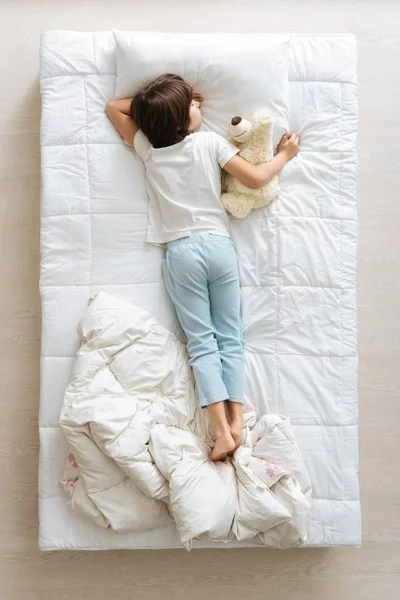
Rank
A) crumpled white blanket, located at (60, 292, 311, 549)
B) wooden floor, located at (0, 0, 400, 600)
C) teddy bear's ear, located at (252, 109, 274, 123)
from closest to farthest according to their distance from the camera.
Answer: crumpled white blanket, located at (60, 292, 311, 549)
teddy bear's ear, located at (252, 109, 274, 123)
wooden floor, located at (0, 0, 400, 600)

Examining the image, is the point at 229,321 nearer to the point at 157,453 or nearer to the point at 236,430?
the point at 236,430

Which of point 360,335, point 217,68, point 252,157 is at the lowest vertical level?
point 360,335

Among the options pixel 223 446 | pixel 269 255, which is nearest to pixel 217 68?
pixel 269 255

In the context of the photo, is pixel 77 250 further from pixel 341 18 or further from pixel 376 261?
pixel 341 18

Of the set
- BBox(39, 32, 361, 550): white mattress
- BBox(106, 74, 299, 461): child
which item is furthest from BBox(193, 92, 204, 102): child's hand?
BBox(39, 32, 361, 550): white mattress

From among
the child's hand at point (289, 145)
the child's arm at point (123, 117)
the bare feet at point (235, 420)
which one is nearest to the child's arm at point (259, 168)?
the child's hand at point (289, 145)

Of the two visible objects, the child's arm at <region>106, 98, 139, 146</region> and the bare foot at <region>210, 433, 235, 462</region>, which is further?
the child's arm at <region>106, 98, 139, 146</region>

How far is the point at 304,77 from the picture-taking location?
1.64 meters

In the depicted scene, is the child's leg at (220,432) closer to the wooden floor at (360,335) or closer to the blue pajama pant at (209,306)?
the blue pajama pant at (209,306)

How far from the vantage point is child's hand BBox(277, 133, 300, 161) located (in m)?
1.60

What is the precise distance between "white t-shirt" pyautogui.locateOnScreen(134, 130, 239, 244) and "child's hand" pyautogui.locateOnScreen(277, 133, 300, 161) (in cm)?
13

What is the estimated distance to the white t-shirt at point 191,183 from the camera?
1552 millimetres

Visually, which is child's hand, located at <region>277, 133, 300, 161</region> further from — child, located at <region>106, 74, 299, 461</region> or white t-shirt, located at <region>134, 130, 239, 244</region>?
white t-shirt, located at <region>134, 130, 239, 244</region>

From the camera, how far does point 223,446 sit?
1.48 meters
